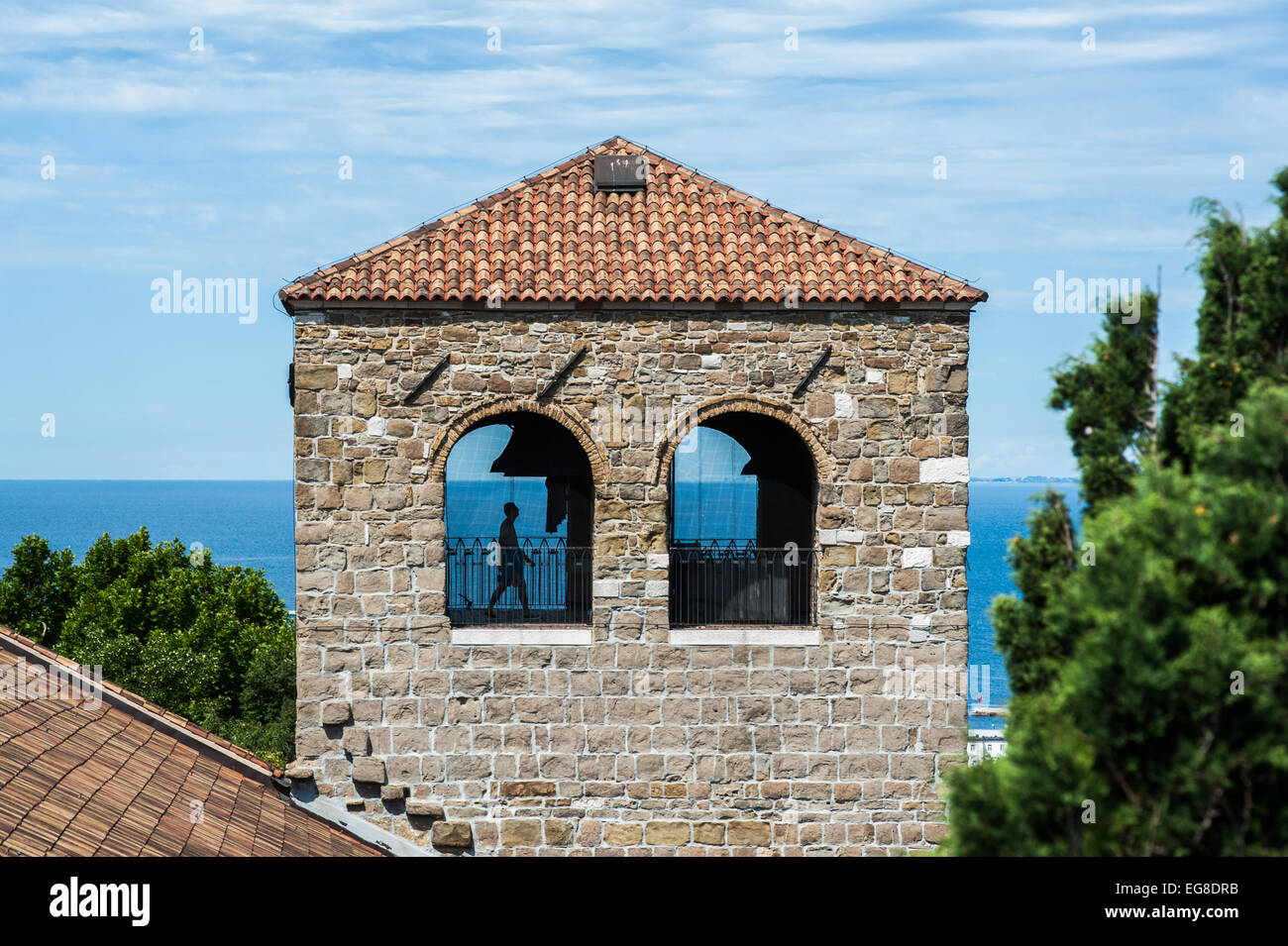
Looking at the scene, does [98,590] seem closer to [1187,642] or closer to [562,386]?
[562,386]

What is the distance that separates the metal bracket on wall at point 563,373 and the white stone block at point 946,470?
3.61 metres

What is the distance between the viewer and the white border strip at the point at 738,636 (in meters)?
13.8

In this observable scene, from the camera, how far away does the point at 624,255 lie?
14.4 metres

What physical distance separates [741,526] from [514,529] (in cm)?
284

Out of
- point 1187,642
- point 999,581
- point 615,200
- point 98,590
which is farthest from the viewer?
point 999,581

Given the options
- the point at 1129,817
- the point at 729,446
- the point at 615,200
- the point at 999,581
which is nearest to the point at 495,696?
the point at 729,446

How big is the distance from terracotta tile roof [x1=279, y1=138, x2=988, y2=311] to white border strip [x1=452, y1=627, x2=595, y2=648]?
10.6ft

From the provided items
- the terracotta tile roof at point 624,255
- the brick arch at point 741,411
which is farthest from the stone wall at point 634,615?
the terracotta tile roof at point 624,255

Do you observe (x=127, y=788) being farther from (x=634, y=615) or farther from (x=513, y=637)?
(x=634, y=615)

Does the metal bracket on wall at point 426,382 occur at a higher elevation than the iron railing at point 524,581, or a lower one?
higher

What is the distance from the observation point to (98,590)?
37375mm

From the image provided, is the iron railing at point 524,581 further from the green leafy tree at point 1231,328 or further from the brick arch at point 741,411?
the green leafy tree at point 1231,328
